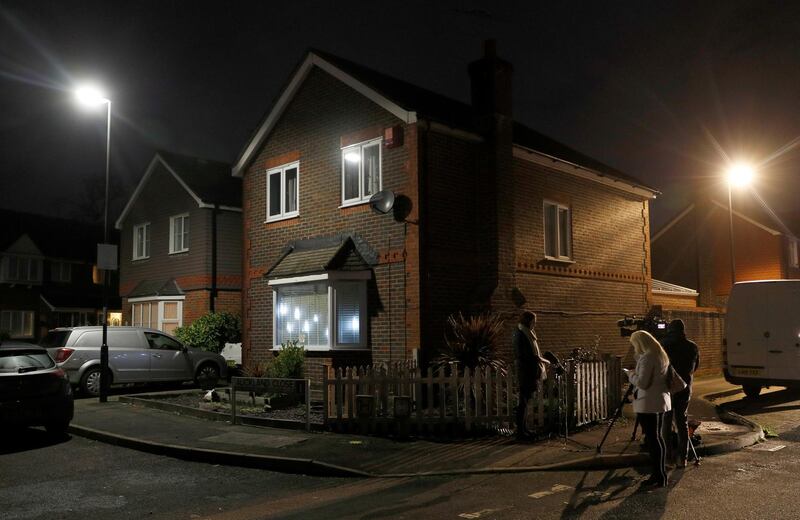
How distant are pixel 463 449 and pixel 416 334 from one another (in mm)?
4169

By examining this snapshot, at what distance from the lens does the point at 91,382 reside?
53.1ft

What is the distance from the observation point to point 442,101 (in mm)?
17922

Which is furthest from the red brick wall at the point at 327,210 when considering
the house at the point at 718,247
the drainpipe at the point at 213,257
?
the house at the point at 718,247

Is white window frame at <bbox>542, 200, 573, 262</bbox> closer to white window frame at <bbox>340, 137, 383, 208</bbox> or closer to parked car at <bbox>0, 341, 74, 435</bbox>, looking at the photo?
white window frame at <bbox>340, 137, 383, 208</bbox>

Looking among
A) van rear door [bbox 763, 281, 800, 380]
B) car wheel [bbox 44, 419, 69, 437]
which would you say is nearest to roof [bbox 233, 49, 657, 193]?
van rear door [bbox 763, 281, 800, 380]

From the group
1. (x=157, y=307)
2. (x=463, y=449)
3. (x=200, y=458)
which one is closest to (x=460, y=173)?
(x=463, y=449)

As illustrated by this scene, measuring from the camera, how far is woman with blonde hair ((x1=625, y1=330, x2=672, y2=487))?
7.20m

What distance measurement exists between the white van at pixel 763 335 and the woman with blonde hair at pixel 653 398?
335 inches

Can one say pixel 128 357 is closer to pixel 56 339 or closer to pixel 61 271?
pixel 56 339

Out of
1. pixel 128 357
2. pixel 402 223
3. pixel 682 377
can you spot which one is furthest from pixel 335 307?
pixel 682 377

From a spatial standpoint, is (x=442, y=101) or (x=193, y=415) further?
(x=442, y=101)

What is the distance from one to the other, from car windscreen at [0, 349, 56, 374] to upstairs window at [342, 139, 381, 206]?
6.68 m

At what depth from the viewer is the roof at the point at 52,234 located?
132ft

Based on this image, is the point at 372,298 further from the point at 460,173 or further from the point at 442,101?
the point at 442,101
